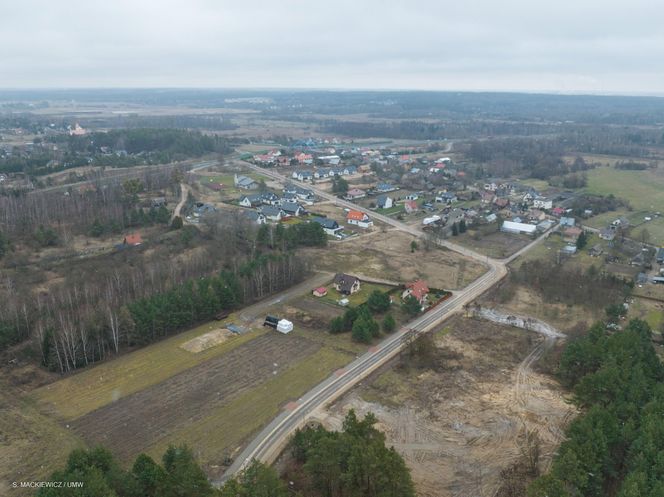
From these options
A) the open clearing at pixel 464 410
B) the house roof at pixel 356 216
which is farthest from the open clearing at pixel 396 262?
the open clearing at pixel 464 410

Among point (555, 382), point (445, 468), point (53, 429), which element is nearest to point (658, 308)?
point (555, 382)

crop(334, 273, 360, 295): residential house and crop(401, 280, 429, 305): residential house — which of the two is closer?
crop(401, 280, 429, 305): residential house

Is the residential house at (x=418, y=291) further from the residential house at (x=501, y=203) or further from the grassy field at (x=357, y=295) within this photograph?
the residential house at (x=501, y=203)

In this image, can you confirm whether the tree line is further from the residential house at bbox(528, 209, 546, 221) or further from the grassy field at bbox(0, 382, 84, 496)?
the residential house at bbox(528, 209, 546, 221)

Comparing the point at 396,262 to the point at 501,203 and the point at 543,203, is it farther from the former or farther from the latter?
the point at 543,203

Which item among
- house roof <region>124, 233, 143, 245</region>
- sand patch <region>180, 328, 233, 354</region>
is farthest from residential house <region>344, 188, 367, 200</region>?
sand patch <region>180, 328, 233, 354</region>

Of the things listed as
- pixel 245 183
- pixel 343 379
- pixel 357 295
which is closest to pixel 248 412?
pixel 343 379

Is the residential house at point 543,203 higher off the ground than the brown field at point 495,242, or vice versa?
the residential house at point 543,203
